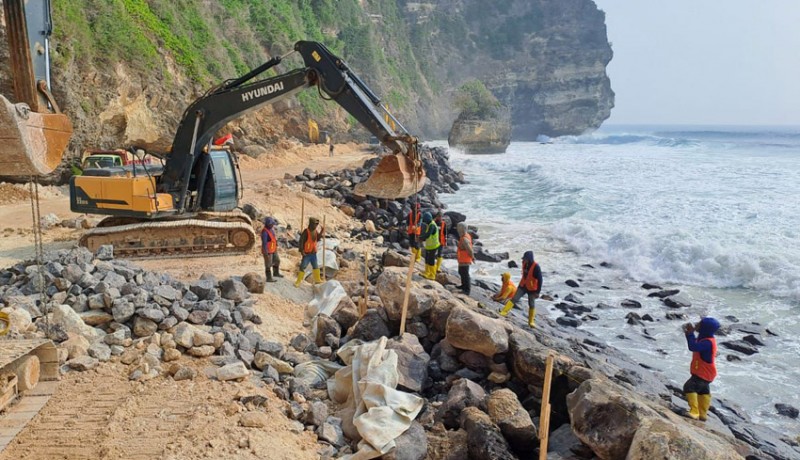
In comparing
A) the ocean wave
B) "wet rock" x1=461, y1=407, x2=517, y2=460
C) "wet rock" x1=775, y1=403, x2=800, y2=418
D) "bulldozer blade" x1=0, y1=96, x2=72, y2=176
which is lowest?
"wet rock" x1=775, y1=403, x2=800, y2=418

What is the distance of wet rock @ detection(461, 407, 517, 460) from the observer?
4871 millimetres

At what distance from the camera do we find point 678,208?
23.3 m

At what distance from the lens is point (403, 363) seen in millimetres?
6383

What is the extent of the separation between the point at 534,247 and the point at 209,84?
52.5ft

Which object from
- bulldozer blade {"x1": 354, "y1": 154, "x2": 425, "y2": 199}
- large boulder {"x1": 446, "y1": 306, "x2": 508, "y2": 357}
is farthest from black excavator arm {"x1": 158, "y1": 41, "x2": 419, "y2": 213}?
large boulder {"x1": 446, "y1": 306, "x2": 508, "y2": 357}

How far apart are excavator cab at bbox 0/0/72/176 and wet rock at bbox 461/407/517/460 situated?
12.7 feet

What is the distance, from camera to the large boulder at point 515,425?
5.21 metres

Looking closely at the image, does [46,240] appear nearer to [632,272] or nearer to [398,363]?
[398,363]

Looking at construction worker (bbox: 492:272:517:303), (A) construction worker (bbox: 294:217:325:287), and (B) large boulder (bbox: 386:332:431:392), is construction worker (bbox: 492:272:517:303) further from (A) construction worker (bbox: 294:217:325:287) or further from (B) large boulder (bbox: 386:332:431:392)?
(B) large boulder (bbox: 386:332:431:392)

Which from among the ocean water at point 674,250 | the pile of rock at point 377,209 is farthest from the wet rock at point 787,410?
the pile of rock at point 377,209

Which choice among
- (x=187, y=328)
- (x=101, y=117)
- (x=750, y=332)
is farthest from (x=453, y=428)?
(x=101, y=117)

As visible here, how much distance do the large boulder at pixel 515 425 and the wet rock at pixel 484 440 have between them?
0.12 m

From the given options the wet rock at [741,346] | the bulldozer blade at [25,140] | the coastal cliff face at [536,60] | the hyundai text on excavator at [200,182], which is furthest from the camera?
the coastal cliff face at [536,60]

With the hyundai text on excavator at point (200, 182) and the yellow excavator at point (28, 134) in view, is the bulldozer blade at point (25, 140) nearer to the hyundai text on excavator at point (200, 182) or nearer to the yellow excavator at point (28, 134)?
the yellow excavator at point (28, 134)
